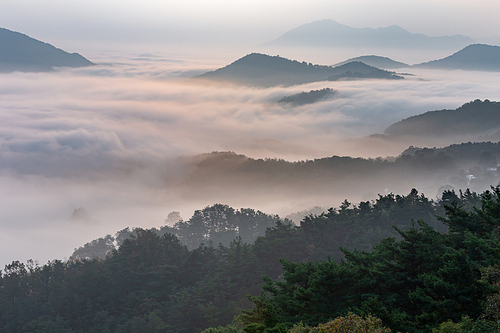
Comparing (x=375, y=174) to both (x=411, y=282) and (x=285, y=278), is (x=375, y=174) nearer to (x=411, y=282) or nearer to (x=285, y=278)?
(x=285, y=278)

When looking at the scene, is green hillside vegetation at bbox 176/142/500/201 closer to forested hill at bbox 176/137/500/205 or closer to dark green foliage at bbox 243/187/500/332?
forested hill at bbox 176/137/500/205

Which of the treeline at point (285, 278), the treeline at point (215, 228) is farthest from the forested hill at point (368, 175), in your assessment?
the treeline at point (285, 278)

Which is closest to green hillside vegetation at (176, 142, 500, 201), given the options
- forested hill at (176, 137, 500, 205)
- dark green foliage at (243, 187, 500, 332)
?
forested hill at (176, 137, 500, 205)

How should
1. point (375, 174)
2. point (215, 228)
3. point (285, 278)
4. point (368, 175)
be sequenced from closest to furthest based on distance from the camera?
point (285, 278) → point (215, 228) → point (375, 174) → point (368, 175)

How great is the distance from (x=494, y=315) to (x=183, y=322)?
28731 mm

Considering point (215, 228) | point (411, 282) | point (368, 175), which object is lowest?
point (215, 228)

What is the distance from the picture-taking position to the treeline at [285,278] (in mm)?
17922

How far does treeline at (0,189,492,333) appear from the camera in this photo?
17.9 m

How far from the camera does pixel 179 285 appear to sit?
4638 cm

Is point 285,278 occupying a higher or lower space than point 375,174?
higher

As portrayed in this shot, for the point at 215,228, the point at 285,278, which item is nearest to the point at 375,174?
the point at 215,228

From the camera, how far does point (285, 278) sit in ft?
75.7

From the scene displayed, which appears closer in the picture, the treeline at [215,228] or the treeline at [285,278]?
the treeline at [285,278]

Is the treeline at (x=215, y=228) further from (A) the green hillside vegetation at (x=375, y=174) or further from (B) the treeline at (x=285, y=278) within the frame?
(A) the green hillside vegetation at (x=375, y=174)
